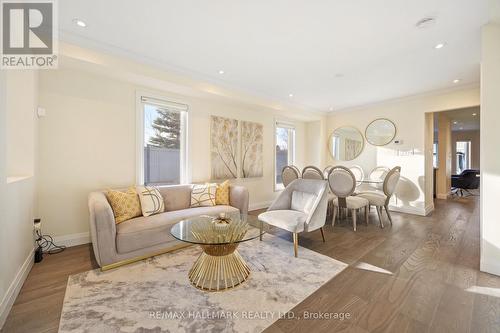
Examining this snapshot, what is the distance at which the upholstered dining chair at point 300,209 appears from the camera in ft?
8.30

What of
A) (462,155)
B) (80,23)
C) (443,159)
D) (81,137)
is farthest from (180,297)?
(462,155)

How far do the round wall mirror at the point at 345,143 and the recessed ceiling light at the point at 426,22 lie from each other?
11.0 ft

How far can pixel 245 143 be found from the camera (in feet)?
15.0

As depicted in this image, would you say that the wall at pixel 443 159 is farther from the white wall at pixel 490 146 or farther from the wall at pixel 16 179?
the wall at pixel 16 179

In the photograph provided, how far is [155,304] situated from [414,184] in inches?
205

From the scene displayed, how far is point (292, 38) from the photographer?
2396 millimetres

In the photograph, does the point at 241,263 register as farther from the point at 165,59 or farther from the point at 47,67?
the point at 47,67

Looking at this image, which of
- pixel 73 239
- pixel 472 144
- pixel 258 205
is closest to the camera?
pixel 73 239

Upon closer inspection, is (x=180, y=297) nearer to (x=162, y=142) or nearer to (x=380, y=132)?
(x=162, y=142)

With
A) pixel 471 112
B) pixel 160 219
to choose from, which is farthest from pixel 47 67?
pixel 471 112

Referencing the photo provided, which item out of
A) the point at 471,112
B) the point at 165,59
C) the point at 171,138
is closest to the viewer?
the point at 165,59

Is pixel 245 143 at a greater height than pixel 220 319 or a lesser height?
greater

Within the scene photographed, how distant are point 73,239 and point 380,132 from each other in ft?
20.2

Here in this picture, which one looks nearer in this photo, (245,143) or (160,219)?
(160,219)
